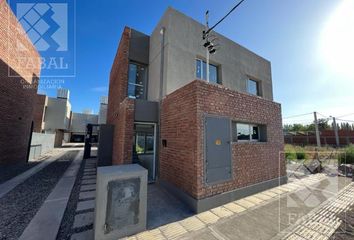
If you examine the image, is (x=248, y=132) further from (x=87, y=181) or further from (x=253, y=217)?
(x=87, y=181)

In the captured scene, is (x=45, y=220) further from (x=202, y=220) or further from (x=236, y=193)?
(x=236, y=193)

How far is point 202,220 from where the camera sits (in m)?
3.46

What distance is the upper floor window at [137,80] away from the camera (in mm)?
7668

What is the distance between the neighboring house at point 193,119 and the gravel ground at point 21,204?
8.44ft

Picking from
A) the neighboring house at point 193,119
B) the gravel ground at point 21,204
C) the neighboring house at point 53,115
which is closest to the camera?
the gravel ground at point 21,204

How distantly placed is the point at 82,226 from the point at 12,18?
12.2 m

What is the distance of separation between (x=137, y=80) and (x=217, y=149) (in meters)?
5.56

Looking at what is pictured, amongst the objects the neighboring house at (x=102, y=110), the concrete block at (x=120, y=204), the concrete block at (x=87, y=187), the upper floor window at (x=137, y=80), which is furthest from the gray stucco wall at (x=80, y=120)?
the concrete block at (x=120, y=204)

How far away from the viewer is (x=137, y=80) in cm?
790

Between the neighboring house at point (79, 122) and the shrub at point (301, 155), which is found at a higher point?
the neighboring house at point (79, 122)

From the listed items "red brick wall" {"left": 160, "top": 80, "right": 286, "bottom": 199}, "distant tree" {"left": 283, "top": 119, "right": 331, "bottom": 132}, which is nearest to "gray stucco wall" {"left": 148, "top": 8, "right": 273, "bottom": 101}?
"red brick wall" {"left": 160, "top": 80, "right": 286, "bottom": 199}

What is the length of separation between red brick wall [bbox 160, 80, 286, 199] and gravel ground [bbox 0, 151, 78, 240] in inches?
140

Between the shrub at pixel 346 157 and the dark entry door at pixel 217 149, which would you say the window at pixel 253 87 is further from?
the shrub at pixel 346 157

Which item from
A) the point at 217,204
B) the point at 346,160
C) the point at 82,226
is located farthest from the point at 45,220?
the point at 346,160
